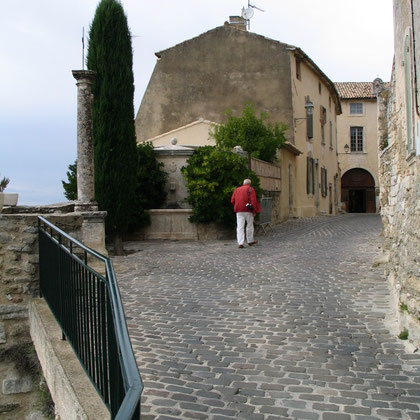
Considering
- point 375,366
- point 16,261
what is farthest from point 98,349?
point 16,261

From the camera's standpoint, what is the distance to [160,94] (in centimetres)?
2295

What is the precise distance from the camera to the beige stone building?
1610 inches

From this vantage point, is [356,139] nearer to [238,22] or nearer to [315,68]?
[315,68]

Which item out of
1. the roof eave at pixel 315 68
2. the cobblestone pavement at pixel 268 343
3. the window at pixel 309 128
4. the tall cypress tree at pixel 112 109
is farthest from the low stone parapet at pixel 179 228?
the window at pixel 309 128

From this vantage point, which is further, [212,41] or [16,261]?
[212,41]

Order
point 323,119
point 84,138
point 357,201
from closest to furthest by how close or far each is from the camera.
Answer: point 84,138 → point 323,119 → point 357,201

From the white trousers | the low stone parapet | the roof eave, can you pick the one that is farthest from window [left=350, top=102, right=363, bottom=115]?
the white trousers

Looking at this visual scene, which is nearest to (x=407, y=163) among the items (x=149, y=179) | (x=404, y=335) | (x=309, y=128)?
(x=404, y=335)

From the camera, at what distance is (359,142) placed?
41688 millimetres

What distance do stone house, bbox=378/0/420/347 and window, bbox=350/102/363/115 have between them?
34.8 m

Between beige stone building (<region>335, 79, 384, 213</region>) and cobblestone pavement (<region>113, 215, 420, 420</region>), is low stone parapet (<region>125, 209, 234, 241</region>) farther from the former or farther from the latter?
beige stone building (<region>335, 79, 384, 213</region>)

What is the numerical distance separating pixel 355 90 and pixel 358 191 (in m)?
7.77

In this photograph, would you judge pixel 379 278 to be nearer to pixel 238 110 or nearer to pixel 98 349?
pixel 98 349

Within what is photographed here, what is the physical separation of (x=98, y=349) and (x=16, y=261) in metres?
3.71
